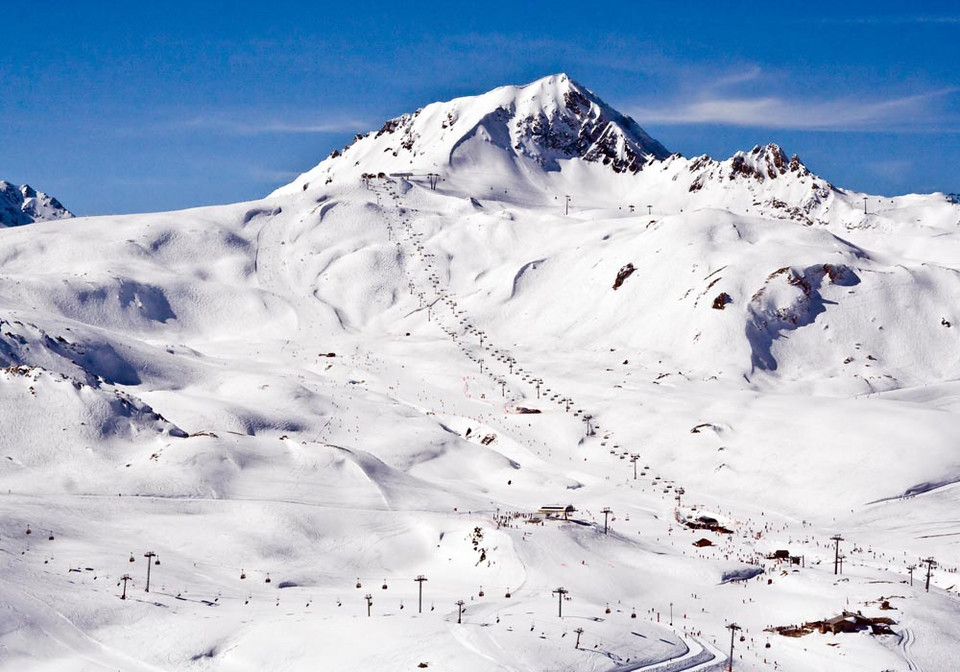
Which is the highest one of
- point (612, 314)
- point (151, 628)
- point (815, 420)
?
point (612, 314)

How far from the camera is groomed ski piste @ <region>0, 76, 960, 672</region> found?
208ft

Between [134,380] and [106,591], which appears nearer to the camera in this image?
[106,591]

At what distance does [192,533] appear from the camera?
7788cm

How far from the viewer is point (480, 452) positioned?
Result: 383 ft

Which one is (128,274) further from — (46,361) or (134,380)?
(46,361)

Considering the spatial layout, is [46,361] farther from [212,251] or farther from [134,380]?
[212,251]

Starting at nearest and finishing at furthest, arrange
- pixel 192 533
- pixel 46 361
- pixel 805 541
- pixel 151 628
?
pixel 151 628
pixel 192 533
pixel 805 541
pixel 46 361

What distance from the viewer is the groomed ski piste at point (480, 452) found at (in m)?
63.5

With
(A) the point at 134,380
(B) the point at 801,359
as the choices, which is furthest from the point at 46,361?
(B) the point at 801,359

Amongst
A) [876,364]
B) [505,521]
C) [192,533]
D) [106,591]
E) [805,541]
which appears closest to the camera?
[106,591]

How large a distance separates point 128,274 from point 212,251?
2012 centimetres

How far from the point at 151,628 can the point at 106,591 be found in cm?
555

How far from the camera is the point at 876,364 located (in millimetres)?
145500

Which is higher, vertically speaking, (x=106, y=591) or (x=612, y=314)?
(x=612, y=314)
